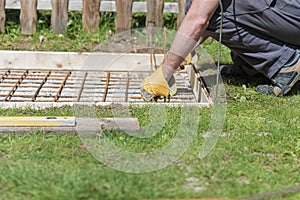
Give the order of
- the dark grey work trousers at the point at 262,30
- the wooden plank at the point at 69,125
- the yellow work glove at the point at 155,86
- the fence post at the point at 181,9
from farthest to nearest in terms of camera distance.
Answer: the fence post at the point at 181,9 → the dark grey work trousers at the point at 262,30 → the yellow work glove at the point at 155,86 → the wooden plank at the point at 69,125

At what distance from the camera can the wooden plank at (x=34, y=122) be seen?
3.51m

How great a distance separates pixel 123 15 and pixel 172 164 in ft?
11.9

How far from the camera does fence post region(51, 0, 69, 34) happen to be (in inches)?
255

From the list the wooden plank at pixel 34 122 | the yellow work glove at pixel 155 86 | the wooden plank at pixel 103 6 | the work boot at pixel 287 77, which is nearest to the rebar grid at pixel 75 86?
the yellow work glove at pixel 155 86

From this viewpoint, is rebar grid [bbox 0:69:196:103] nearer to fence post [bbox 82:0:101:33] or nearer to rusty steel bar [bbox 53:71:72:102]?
rusty steel bar [bbox 53:71:72:102]

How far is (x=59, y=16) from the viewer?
6.53 metres

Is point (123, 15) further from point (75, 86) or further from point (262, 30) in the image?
point (262, 30)

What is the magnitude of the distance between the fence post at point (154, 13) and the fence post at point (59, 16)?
3.17 ft

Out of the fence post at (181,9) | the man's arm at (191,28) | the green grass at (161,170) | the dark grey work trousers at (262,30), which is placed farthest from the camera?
the fence post at (181,9)

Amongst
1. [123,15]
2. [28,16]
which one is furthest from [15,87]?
[123,15]

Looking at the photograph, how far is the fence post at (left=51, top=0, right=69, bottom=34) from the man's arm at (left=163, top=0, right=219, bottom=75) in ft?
8.35

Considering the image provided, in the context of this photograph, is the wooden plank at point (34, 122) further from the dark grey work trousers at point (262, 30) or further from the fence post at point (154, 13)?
the fence post at point (154, 13)

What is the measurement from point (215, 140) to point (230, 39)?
1379mm

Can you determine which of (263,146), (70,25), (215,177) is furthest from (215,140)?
(70,25)
